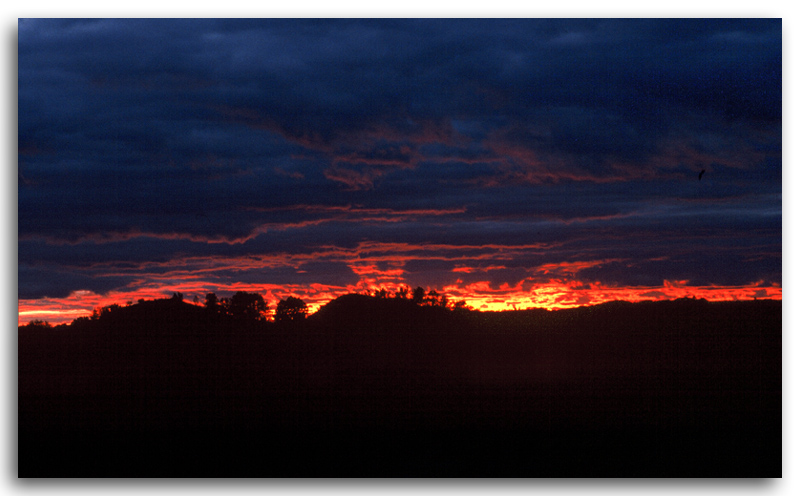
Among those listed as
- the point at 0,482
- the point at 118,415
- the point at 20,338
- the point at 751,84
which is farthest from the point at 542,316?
the point at 0,482

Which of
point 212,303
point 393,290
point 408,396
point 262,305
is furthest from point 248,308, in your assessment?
point 408,396

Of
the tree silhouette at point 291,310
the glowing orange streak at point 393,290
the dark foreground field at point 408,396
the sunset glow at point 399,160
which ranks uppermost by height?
the sunset glow at point 399,160

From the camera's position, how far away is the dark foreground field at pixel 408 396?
178 inches

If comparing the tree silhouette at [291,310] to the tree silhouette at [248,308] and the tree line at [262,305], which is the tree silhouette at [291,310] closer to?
the tree line at [262,305]

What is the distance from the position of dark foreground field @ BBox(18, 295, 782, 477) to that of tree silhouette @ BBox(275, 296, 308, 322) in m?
0.07

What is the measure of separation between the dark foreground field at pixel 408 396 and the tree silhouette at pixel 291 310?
0.07 meters

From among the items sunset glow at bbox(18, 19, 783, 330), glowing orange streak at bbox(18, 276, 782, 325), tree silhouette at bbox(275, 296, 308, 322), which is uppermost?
sunset glow at bbox(18, 19, 783, 330)

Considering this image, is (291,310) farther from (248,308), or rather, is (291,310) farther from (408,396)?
(408,396)

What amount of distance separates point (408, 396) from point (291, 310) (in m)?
1.06

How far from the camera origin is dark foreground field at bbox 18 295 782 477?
4.52 metres

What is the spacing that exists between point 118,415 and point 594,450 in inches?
136

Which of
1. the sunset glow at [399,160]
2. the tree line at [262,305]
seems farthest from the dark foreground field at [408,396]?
the sunset glow at [399,160]

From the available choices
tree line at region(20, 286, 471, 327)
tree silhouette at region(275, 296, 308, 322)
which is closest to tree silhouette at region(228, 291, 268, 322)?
tree line at region(20, 286, 471, 327)

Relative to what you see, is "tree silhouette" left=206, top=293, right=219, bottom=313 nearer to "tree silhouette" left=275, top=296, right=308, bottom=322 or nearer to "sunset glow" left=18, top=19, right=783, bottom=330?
"sunset glow" left=18, top=19, right=783, bottom=330
